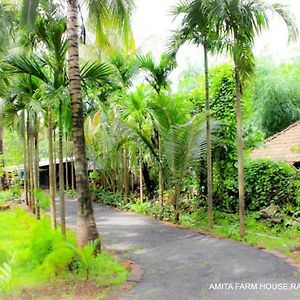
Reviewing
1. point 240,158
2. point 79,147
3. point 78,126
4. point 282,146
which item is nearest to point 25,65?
point 78,126

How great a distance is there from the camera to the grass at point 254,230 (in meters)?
7.15

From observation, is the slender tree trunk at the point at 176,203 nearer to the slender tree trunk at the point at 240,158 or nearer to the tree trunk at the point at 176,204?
the tree trunk at the point at 176,204

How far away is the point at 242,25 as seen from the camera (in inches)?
299

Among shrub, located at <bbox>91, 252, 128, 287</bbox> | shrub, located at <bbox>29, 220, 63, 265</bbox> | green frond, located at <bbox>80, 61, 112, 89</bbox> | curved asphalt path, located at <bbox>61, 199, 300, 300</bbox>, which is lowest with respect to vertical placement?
curved asphalt path, located at <bbox>61, 199, 300, 300</bbox>

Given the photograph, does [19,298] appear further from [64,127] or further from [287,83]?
[287,83]

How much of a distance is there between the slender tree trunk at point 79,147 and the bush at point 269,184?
4.75m

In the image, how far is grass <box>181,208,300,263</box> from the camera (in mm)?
7155

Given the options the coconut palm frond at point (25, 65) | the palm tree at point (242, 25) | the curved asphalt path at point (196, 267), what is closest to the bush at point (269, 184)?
the palm tree at point (242, 25)

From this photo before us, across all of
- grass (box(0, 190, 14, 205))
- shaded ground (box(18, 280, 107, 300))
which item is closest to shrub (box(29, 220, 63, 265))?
shaded ground (box(18, 280, 107, 300))

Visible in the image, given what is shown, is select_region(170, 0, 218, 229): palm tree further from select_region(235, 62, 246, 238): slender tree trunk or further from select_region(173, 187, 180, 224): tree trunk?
select_region(173, 187, 180, 224): tree trunk

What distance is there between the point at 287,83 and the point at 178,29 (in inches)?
439

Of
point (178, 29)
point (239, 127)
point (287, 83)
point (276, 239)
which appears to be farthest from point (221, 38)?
point (287, 83)

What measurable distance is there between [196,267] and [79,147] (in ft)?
9.05

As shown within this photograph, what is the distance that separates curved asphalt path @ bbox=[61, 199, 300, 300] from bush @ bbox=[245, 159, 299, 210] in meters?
2.12
